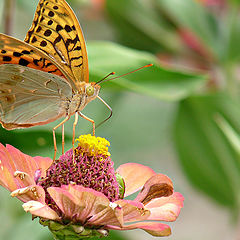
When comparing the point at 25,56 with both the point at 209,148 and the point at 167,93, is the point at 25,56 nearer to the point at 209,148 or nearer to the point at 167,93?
the point at 167,93

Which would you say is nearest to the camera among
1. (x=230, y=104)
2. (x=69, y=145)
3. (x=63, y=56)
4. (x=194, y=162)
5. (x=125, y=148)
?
(x=63, y=56)

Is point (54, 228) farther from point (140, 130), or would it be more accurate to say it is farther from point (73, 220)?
point (140, 130)

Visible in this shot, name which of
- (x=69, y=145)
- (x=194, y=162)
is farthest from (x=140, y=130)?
(x=69, y=145)

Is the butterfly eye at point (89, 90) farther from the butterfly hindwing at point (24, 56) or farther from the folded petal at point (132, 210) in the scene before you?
the folded petal at point (132, 210)

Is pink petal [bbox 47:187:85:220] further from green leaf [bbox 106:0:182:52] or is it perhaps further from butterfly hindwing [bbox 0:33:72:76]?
green leaf [bbox 106:0:182:52]

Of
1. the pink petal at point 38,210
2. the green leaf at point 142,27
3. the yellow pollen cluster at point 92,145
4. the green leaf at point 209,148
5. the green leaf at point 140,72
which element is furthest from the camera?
the green leaf at point 142,27

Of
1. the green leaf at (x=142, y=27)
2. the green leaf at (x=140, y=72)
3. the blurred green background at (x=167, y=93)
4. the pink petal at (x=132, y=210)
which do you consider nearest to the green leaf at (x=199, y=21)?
the blurred green background at (x=167, y=93)

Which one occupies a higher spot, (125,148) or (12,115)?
(12,115)
